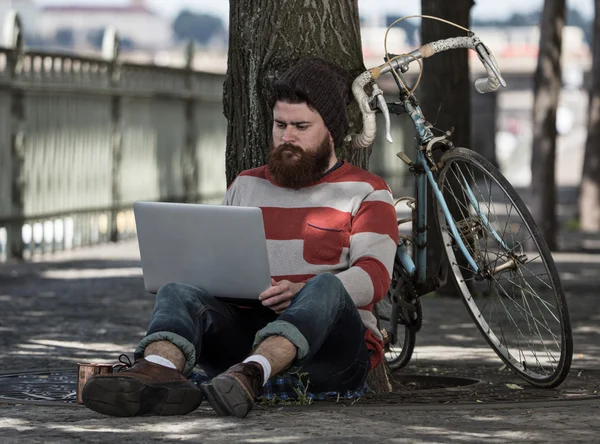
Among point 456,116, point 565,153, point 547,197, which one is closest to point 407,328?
point 456,116

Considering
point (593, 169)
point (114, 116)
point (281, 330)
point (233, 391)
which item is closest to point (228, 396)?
point (233, 391)

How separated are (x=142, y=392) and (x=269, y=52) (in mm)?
2024

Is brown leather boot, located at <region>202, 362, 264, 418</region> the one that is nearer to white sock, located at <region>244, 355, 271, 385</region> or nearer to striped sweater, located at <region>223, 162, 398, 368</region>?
white sock, located at <region>244, 355, 271, 385</region>

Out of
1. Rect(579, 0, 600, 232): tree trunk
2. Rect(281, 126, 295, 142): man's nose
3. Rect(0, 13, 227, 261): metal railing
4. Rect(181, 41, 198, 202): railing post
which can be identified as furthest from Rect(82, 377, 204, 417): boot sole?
Rect(579, 0, 600, 232): tree trunk

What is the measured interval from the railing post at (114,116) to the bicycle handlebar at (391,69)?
10.4 metres

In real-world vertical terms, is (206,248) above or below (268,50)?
below

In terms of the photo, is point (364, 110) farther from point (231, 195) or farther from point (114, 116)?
point (114, 116)

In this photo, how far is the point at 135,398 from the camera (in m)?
4.75

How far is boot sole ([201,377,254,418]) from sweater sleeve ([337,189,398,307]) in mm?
716

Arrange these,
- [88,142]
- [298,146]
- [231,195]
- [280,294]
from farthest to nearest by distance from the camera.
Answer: [88,142], [231,195], [298,146], [280,294]

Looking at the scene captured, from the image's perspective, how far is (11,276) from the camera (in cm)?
1227

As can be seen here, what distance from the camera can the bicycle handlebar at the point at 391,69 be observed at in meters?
5.77

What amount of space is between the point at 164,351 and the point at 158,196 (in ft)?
43.9

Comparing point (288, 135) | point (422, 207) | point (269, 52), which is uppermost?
point (269, 52)
